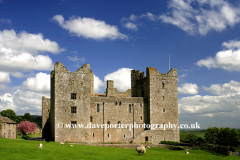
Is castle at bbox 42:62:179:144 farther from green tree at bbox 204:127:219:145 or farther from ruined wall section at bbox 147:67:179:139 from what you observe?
green tree at bbox 204:127:219:145

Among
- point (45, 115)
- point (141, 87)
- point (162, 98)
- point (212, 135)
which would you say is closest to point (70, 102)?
point (45, 115)

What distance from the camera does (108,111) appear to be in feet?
155

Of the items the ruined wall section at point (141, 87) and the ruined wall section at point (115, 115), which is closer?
the ruined wall section at point (115, 115)

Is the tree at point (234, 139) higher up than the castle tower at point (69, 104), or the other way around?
the castle tower at point (69, 104)

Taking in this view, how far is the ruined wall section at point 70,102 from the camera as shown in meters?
44.0

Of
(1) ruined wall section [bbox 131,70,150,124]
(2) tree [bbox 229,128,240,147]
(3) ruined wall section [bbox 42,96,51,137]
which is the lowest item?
(2) tree [bbox 229,128,240,147]

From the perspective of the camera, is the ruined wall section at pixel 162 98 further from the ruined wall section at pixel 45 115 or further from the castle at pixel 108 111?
the ruined wall section at pixel 45 115

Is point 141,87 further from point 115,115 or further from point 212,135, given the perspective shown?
point 212,135

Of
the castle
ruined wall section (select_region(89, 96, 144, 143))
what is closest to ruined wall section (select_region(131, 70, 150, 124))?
the castle

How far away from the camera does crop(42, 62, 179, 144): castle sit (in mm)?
44469

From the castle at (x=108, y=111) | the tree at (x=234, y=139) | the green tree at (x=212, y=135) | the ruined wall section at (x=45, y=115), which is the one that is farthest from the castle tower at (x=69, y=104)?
the tree at (x=234, y=139)

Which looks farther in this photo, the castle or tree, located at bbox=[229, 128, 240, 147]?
tree, located at bbox=[229, 128, 240, 147]

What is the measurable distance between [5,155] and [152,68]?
3377 centimetres

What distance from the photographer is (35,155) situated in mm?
24375
